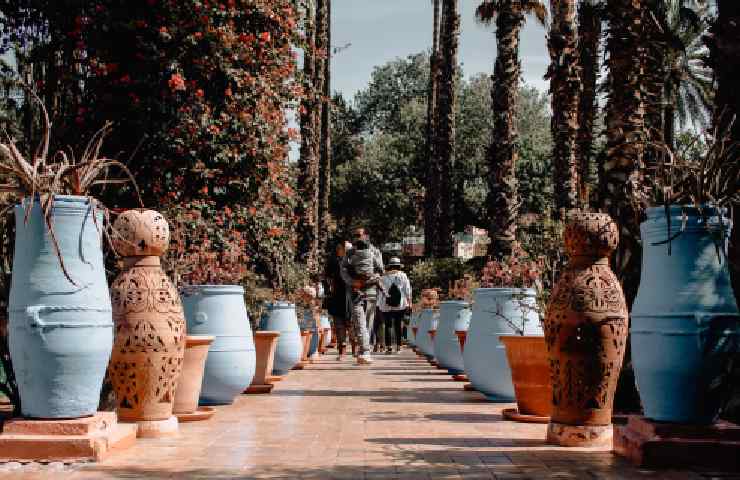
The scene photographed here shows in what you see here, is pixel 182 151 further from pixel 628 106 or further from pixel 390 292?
pixel 390 292

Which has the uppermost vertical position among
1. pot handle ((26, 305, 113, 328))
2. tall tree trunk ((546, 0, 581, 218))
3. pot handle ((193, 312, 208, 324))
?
tall tree trunk ((546, 0, 581, 218))

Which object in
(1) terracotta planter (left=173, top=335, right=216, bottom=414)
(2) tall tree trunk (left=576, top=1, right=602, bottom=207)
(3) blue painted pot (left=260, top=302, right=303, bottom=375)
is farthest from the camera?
(2) tall tree trunk (left=576, top=1, right=602, bottom=207)

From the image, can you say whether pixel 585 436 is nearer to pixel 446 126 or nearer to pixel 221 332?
pixel 221 332

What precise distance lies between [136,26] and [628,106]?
5.70m

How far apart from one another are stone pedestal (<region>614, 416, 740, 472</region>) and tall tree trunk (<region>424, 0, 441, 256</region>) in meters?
22.7

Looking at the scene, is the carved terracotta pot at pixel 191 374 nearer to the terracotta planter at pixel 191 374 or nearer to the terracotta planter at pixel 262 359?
the terracotta planter at pixel 191 374

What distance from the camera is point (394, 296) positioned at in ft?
67.1

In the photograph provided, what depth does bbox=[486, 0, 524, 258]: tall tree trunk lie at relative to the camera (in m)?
18.9

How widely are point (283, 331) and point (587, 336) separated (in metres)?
6.96

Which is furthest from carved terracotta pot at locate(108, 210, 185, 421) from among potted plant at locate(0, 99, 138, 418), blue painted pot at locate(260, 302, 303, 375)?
blue painted pot at locate(260, 302, 303, 375)

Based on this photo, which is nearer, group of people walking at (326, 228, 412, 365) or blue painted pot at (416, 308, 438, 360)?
group of people walking at (326, 228, 412, 365)

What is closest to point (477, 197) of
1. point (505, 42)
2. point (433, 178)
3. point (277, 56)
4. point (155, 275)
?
point (433, 178)

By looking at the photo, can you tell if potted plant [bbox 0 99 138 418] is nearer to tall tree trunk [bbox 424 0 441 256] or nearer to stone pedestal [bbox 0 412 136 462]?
stone pedestal [bbox 0 412 136 462]

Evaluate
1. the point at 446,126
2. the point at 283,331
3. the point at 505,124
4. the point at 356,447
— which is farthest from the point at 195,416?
the point at 446,126
